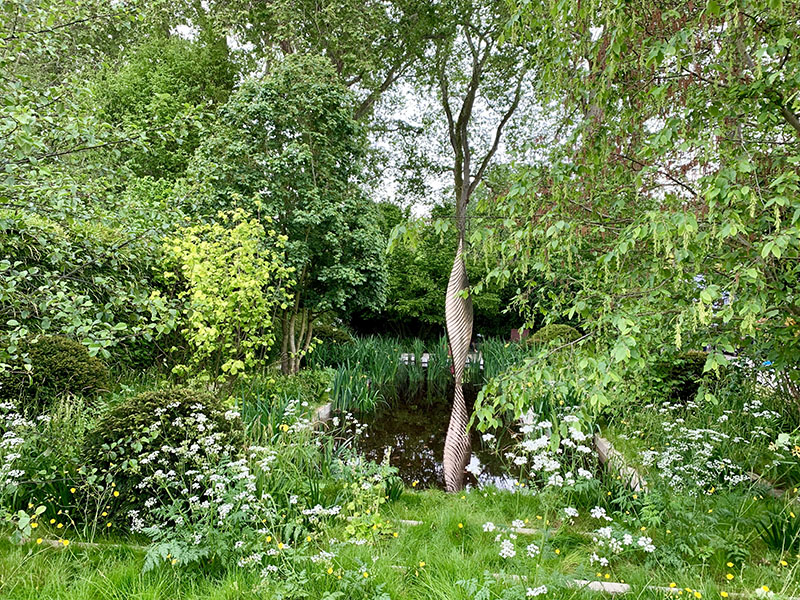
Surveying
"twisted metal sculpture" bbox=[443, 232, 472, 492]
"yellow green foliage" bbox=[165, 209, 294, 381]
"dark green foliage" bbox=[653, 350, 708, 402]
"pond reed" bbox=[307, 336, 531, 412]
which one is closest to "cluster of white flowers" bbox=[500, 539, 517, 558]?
"twisted metal sculpture" bbox=[443, 232, 472, 492]

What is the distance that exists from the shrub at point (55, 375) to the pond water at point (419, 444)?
2.47m

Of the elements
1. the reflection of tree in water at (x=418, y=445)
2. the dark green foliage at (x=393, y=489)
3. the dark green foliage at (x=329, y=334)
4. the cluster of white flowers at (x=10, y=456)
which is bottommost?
the reflection of tree in water at (x=418, y=445)

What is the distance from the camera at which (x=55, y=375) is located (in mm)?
3953

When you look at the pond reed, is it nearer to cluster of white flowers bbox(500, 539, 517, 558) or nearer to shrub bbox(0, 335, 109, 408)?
shrub bbox(0, 335, 109, 408)

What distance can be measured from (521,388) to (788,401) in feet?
10.3

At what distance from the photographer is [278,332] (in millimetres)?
6523

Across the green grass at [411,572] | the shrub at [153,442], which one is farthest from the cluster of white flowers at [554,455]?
the shrub at [153,442]

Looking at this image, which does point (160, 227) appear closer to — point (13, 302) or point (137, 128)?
point (137, 128)

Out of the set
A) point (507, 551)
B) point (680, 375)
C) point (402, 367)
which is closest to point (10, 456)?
point (507, 551)

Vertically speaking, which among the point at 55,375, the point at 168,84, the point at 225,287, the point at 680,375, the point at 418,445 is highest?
the point at 168,84

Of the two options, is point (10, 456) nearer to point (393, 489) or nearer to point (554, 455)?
point (393, 489)

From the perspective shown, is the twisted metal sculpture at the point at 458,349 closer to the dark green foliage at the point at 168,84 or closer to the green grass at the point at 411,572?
the green grass at the point at 411,572

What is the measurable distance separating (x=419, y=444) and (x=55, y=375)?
132 inches

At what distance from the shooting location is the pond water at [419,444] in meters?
3.92
